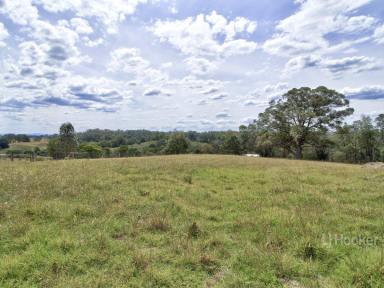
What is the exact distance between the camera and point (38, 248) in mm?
5180

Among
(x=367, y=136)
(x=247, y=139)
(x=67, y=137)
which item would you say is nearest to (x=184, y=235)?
(x=367, y=136)

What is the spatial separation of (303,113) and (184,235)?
36.7 metres

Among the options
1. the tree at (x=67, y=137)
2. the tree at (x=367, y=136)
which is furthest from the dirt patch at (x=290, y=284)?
the tree at (x=67, y=137)

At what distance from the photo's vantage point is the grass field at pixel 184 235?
4.31m

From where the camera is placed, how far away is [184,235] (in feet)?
19.8

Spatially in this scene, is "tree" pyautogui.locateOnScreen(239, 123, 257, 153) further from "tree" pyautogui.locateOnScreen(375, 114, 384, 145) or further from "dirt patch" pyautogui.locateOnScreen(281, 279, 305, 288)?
"dirt patch" pyautogui.locateOnScreen(281, 279, 305, 288)

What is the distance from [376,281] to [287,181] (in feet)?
28.1

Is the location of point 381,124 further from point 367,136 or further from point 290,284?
point 290,284

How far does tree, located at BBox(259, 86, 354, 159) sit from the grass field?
30310 millimetres

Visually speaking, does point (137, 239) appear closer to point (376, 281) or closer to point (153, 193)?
point (153, 193)

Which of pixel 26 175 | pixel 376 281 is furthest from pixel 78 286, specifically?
pixel 26 175

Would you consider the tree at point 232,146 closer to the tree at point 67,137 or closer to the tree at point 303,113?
the tree at point 303,113

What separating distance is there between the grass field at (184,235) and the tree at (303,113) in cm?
3031

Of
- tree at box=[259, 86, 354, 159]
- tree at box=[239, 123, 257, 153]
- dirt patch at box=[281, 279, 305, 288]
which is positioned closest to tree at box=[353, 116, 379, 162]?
tree at box=[259, 86, 354, 159]
